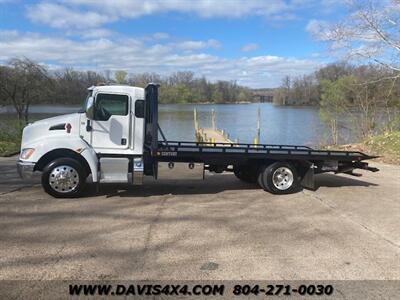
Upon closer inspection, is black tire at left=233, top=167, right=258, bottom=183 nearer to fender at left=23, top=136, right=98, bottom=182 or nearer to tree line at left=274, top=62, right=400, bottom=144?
fender at left=23, top=136, right=98, bottom=182

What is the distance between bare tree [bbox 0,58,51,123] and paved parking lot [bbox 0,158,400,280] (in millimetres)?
15700

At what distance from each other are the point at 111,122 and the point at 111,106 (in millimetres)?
319

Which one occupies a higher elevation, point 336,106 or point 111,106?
point 336,106

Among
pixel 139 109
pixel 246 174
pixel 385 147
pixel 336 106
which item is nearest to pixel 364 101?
pixel 336 106

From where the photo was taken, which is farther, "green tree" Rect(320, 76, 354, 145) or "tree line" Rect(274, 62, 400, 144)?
"green tree" Rect(320, 76, 354, 145)

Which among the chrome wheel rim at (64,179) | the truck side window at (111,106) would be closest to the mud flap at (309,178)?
the truck side window at (111,106)

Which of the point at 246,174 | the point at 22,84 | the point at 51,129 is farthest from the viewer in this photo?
the point at 22,84

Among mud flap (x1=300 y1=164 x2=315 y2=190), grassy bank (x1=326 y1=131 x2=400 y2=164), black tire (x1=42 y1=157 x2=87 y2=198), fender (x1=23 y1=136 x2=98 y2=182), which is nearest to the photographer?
black tire (x1=42 y1=157 x2=87 y2=198)

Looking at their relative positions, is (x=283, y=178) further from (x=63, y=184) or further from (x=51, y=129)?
(x=51, y=129)

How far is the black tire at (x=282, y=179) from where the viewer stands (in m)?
9.84

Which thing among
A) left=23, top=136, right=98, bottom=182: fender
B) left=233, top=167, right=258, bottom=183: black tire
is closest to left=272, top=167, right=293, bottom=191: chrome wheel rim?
left=233, top=167, right=258, bottom=183: black tire

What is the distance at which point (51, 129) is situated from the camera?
898 centimetres

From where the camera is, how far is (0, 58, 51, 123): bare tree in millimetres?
24422

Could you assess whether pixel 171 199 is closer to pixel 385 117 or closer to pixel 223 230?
pixel 223 230
